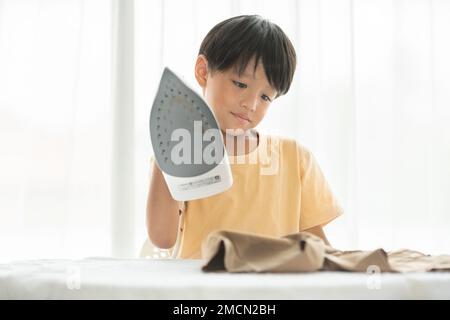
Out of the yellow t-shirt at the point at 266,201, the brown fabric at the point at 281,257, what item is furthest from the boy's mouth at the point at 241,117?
the brown fabric at the point at 281,257

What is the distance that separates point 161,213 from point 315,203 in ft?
0.88

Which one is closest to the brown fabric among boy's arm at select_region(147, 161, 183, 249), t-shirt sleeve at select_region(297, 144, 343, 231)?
boy's arm at select_region(147, 161, 183, 249)

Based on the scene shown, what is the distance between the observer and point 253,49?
31.3 inches

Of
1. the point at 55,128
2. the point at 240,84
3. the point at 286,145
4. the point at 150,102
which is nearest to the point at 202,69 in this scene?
the point at 240,84

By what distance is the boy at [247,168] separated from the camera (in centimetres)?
79

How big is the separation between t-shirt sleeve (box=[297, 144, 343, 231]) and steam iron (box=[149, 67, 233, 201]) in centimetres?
32

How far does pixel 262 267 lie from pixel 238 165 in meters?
0.46

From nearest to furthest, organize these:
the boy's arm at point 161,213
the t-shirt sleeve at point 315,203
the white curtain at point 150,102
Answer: the boy's arm at point 161,213, the t-shirt sleeve at point 315,203, the white curtain at point 150,102

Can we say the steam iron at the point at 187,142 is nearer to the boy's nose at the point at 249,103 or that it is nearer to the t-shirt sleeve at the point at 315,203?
the boy's nose at the point at 249,103

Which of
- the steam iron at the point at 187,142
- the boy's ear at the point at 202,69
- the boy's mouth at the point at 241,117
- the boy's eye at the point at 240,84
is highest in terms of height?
the boy's ear at the point at 202,69

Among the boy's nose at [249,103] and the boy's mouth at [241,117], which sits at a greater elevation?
the boy's nose at [249,103]

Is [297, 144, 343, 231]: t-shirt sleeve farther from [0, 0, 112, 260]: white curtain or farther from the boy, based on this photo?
[0, 0, 112, 260]: white curtain

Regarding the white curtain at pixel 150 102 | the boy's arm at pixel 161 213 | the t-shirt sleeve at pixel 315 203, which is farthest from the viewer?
the white curtain at pixel 150 102

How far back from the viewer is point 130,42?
59.7 inches
